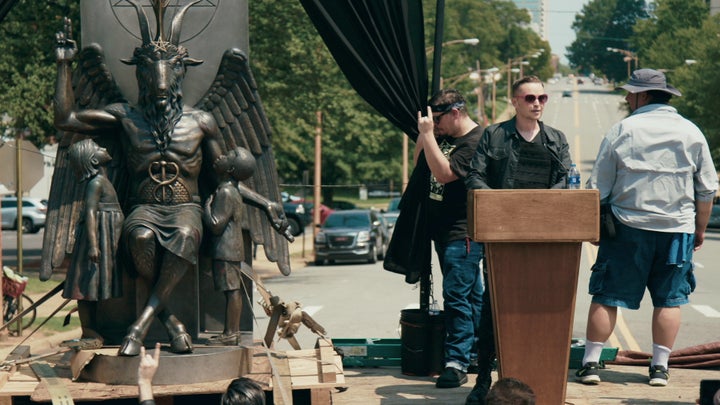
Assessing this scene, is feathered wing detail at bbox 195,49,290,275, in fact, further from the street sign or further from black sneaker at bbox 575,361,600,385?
the street sign

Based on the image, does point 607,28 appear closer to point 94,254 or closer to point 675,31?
point 675,31

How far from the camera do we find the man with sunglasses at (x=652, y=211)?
7.80 meters

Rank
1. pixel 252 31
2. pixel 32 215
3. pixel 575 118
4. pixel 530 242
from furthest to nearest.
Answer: pixel 575 118 → pixel 32 215 → pixel 252 31 → pixel 530 242

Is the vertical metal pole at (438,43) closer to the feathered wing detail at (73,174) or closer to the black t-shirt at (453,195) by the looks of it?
the black t-shirt at (453,195)

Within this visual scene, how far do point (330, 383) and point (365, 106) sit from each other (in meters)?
41.0

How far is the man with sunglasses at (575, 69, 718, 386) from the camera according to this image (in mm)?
7797

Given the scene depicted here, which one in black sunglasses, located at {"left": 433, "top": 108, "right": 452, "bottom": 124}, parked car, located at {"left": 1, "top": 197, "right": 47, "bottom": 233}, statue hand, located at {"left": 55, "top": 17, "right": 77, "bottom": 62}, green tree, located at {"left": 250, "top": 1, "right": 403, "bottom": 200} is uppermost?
green tree, located at {"left": 250, "top": 1, "right": 403, "bottom": 200}

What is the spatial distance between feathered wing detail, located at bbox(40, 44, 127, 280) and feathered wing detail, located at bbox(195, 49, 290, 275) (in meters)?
0.65

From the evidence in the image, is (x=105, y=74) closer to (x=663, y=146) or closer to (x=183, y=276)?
(x=183, y=276)

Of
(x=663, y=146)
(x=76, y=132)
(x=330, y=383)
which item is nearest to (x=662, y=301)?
(x=663, y=146)

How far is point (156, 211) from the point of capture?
7.72 metres

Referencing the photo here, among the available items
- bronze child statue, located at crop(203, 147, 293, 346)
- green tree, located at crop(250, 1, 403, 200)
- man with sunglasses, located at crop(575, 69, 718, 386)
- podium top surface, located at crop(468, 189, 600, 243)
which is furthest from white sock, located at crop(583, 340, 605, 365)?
green tree, located at crop(250, 1, 403, 200)

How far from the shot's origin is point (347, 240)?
3250 centimetres

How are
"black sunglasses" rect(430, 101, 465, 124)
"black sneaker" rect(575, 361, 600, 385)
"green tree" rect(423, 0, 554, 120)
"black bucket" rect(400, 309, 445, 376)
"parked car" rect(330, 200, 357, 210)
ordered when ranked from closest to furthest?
"black sneaker" rect(575, 361, 600, 385) < "black sunglasses" rect(430, 101, 465, 124) < "black bucket" rect(400, 309, 445, 376) < "parked car" rect(330, 200, 357, 210) < "green tree" rect(423, 0, 554, 120)
